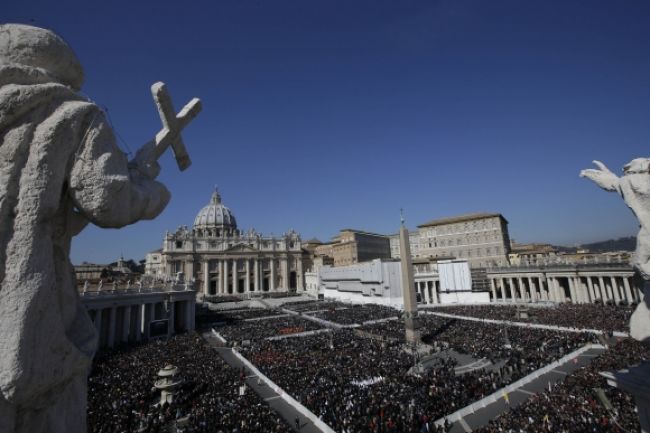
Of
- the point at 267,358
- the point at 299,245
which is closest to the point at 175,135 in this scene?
the point at 267,358

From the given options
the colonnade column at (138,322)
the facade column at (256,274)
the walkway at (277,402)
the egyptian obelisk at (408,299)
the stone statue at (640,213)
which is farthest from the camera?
the facade column at (256,274)

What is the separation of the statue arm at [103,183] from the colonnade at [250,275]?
7900 cm

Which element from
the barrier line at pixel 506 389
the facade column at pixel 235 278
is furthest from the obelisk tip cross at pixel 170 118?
the facade column at pixel 235 278

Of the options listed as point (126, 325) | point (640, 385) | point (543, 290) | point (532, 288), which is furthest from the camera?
Answer: point (532, 288)

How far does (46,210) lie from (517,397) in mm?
18138

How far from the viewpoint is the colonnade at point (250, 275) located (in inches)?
3081

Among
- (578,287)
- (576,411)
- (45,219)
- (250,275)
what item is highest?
(45,219)

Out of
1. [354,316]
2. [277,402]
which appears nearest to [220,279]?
[354,316]

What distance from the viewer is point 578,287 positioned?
43.3 metres

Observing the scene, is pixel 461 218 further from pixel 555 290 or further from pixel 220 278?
pixel 220 278

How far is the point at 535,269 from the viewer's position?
156ft

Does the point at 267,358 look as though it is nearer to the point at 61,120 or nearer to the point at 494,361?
the point at 494,361

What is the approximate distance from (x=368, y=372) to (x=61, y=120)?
59.8 ft

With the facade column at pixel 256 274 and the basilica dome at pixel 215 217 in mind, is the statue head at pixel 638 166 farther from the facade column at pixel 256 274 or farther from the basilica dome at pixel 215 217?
the basilica dome at pixel 215 217
